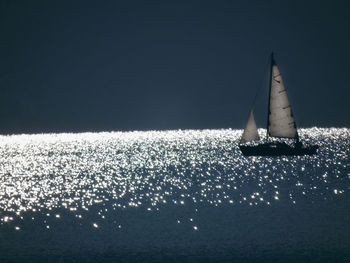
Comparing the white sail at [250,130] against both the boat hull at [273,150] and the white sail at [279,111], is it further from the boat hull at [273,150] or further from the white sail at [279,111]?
the boat hull at [273,150]

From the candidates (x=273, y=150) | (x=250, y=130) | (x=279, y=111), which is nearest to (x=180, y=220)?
(x=250, y=130)

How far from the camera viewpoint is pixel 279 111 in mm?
68375

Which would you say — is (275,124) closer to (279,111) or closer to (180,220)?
(279,111)

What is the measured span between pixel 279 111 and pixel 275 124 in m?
2.32

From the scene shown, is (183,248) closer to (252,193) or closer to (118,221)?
(118,221)

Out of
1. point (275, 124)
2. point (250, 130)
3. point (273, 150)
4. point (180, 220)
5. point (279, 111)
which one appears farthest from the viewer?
point (273, 150)

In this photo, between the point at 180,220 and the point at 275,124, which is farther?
the point at 275,124

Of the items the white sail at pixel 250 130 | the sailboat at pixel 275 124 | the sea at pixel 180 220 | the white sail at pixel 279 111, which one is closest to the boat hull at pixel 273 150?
the sailboat at pixel 275 124

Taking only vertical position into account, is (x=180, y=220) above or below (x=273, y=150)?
below

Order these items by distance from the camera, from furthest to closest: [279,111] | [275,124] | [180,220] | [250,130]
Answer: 1. [275,124]
2. [250,130]
3. [279,111]
4. [180,220]

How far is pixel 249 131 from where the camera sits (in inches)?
2729

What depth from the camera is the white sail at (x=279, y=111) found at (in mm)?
67250

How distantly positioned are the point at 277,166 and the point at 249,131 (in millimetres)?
19211

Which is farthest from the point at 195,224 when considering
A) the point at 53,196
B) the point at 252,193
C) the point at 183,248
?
the point at 53,196
